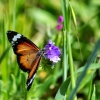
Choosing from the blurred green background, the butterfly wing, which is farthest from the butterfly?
the blurred green background

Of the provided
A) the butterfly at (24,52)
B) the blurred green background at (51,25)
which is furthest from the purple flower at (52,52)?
the blurred green background at (51,25)

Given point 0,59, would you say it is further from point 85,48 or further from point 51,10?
point 51,10

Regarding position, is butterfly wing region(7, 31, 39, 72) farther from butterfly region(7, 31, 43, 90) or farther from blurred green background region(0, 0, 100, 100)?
blurred green background region(0, 0, 100, 100)

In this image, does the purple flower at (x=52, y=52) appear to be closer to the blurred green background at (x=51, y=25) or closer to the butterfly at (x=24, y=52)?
the butterfly at (x=24, y=52)

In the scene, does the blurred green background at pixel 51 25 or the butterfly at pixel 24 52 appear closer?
the butterfly at pixel 24 52

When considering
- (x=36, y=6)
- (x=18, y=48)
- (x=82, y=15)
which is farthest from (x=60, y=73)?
(x=36, y=6)

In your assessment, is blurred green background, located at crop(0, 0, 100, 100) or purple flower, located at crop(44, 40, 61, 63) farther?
blurred green background, located at crop(0, 0, 100, 100)

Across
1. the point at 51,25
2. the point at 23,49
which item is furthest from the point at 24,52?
the point at 51,25

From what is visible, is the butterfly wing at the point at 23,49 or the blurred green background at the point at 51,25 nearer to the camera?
the butterfly wing at the point at 23,49

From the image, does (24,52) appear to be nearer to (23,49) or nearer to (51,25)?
(23,49)
